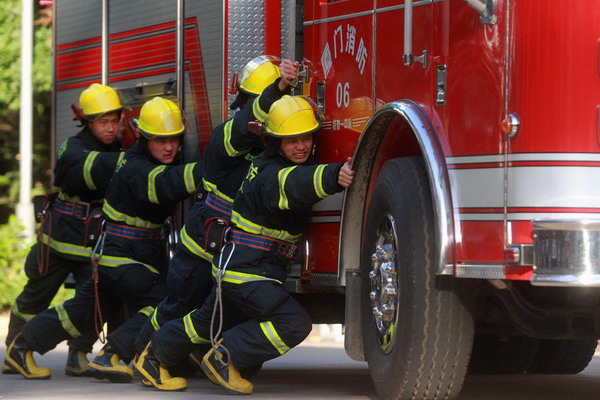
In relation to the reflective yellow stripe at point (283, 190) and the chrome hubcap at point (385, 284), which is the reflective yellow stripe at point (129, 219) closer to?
the reflective yellow stripe at point (283, 190)

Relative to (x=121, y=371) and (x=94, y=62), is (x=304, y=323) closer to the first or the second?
(x=121, y=371)

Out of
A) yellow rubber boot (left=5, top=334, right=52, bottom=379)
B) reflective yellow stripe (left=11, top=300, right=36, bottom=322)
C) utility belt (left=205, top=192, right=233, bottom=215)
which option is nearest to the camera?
utility belt (left=205, top=192, right=233, bottom=215)

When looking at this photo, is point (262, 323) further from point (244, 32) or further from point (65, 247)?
point (65, 247)

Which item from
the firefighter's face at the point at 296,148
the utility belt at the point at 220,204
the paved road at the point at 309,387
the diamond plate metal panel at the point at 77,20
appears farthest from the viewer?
the diamond plate metal panel at the point at 77,20

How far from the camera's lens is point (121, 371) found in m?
8.02

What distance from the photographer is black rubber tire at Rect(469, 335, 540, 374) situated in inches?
324

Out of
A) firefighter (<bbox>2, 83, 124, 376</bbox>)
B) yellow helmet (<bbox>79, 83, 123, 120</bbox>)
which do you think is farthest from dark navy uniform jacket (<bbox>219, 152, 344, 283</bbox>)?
yellow helmet (<bbox>79, 83, 123, 120</bbox>)

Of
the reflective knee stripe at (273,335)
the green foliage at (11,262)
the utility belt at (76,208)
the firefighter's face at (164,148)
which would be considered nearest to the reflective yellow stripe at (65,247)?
the utility belt at (76,208)

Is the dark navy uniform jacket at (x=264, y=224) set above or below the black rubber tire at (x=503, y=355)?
above

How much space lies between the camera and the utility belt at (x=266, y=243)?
6840mm

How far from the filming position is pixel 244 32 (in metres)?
7.59

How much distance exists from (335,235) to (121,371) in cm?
193

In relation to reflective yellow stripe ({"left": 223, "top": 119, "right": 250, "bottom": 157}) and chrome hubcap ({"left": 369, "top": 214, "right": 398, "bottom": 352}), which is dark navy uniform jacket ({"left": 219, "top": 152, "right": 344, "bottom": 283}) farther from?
chrome hubcap ({"left": 369, "top": 214, "right": 398, "bottom": 352})

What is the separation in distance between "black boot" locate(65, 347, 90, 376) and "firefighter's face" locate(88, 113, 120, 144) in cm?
130
